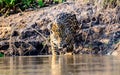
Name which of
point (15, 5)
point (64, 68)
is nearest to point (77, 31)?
point (15, 5)

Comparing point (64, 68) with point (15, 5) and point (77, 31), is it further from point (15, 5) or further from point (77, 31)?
point (15, 5)

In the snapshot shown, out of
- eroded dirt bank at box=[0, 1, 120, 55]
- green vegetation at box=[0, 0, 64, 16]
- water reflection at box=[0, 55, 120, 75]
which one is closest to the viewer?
water reflection at box=[0, 55, 120, 75]

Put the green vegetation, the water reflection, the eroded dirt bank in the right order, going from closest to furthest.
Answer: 1. the water reflection
2. the eroded dirt bank
3. the green vegetation

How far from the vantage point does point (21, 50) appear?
662 inches

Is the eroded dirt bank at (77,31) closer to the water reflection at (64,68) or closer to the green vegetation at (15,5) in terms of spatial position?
the green vegetation at (15,5)

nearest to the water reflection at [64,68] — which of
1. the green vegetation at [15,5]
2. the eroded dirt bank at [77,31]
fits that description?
the eroded dirt bank at [77,31]

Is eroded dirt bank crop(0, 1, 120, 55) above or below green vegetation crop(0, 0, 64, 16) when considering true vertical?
below

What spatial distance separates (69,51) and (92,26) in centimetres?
162

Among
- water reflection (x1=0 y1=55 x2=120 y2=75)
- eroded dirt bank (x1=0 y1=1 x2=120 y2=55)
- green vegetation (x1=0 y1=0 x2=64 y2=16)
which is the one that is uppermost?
green vegetation (x1=0 y1=0 x2=64 y2=16)

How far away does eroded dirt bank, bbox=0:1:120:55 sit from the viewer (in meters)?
16.6

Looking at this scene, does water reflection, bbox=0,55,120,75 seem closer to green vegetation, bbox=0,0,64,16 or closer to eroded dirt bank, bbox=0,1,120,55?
eroded dirt bank, bbox=0,1,120,55

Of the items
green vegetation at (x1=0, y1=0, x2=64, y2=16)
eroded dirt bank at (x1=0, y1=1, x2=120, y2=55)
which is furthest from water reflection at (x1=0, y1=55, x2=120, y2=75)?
green vegetation at (x1=0, y1=0, x2=64, y2=16)

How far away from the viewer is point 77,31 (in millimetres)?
17141

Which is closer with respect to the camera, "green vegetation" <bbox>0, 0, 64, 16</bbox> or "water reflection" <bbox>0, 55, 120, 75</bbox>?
"water reflection" <bbox>0, 55, 120, 75</bbox>
